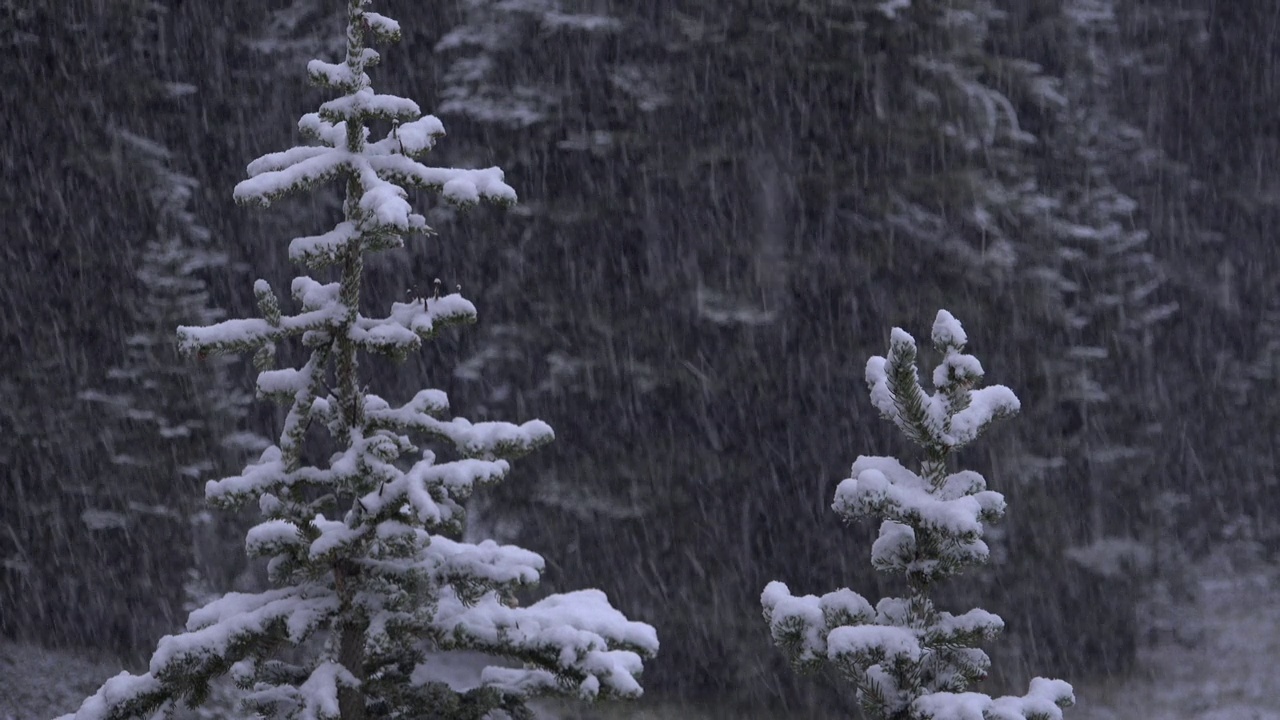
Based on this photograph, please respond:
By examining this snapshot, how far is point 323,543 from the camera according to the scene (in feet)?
14.8

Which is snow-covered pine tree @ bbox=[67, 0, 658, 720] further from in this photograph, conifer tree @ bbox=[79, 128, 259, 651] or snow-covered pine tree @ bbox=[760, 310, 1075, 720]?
conifer tree @ bbox=[79, 128, 259, 651]

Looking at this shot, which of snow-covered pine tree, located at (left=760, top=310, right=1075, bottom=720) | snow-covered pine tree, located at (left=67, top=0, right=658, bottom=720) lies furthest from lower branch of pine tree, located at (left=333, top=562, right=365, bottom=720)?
snow-covered pine tree, located at (left=760, top=310, right=1075, bottom=720)

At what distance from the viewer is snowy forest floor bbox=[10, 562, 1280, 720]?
16.0 m

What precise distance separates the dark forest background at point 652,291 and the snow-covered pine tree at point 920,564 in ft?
35.5

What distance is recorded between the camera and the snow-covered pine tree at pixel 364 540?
451cm

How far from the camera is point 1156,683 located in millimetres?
18078

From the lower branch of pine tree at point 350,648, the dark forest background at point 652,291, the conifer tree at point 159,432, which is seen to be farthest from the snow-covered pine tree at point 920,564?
the conifer tree at point 159,432

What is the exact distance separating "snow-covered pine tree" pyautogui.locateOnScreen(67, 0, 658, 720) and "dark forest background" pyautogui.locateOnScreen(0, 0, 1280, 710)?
10.5 metres

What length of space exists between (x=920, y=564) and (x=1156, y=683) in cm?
1634

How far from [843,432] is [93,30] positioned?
13668 mm

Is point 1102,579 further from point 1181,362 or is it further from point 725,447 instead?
point 1181,362

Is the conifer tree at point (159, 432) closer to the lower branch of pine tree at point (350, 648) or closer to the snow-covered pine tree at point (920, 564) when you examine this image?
the lower branch of pine tree at point (350, 648)

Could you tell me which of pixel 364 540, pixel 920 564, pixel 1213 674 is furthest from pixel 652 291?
pixel 920 564

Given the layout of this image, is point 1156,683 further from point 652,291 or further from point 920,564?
point 920,564
